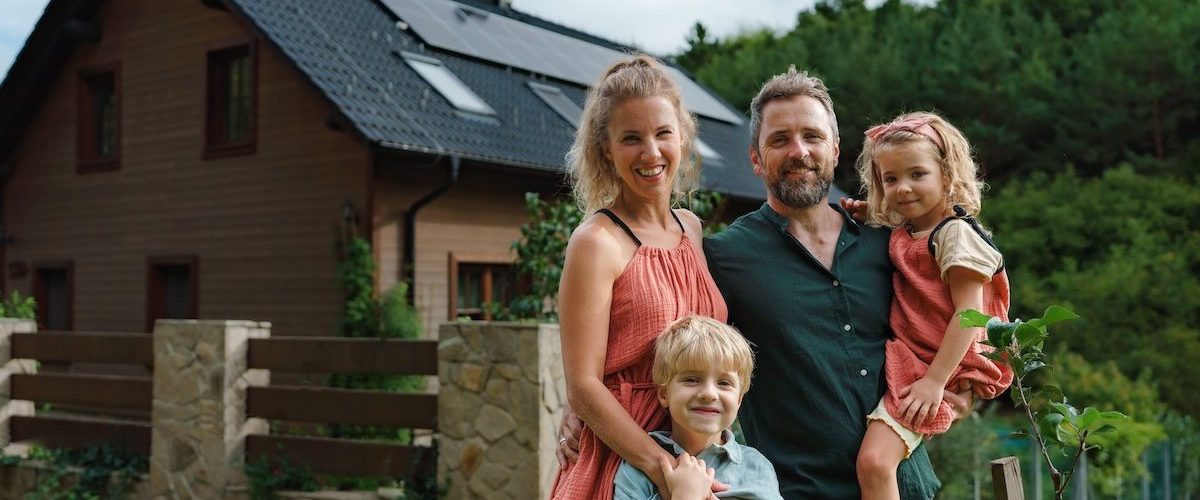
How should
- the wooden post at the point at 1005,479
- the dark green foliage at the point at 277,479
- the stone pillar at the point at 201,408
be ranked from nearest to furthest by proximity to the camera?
the wooden post at the point at 1005,479 < the dark green foliage at the point at 277,479 < the stone pillar at the point at 201,408

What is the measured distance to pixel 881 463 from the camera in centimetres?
265

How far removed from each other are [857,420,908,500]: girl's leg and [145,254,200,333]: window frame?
1240 cm

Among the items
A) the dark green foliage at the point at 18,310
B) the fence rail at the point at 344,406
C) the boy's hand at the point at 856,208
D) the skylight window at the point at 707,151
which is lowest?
the fence rail at the point at 344,406

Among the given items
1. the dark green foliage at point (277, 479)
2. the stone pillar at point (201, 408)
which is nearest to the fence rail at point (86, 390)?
the stone pillar at point (201, 408)

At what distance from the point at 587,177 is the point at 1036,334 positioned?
1.12m

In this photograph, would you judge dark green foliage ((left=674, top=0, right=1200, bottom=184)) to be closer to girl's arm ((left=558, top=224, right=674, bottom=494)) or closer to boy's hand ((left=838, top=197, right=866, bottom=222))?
boy's hand ((left=838, top=197, right=866, bottom=222))

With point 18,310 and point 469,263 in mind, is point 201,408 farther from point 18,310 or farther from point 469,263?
point 469,263

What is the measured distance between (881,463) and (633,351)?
66cm

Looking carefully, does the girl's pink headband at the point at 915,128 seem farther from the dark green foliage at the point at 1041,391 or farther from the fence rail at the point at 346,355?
the fence rail at the point at 346,355

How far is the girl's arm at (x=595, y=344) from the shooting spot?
246cm

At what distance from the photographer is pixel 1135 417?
39.0 feet

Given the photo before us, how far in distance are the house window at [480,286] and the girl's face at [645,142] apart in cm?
1030

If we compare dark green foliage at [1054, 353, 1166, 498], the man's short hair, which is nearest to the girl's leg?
the man's short hair

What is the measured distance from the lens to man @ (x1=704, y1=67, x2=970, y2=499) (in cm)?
275
